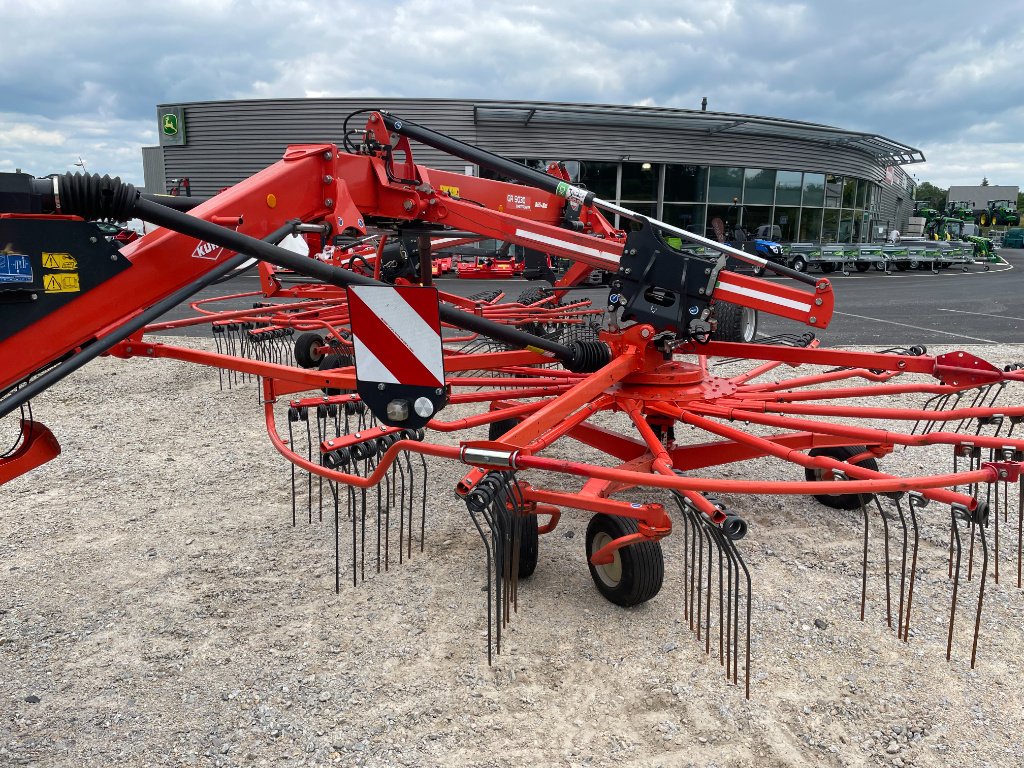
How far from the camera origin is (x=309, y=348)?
7.36 meters

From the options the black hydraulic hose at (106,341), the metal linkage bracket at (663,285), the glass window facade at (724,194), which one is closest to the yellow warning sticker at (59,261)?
the black hydraulic hose at (106,341)

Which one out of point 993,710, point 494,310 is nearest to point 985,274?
point 494,310

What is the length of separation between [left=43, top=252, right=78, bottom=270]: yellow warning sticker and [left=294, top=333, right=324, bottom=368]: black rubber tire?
5134 millimetres

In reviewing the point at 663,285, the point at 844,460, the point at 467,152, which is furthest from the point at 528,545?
the point at 467,152

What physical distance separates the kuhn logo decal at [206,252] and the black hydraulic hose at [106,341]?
37 millimetres

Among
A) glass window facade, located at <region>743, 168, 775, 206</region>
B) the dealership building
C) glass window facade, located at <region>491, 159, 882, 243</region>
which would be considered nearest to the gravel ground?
the dealership building

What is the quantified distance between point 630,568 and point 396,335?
1.39 meters

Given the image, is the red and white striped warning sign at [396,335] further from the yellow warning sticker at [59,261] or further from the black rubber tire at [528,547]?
the black rubber tire at [528,547]

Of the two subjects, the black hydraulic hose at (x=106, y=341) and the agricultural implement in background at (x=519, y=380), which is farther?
the agricultural implement in background at (x=519, y=380)

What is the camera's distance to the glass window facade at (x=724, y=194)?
75.5 feet

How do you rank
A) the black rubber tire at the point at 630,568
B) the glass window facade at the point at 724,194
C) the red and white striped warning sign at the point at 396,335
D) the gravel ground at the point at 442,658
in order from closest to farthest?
the gravel ground at the point at 442,658, the red and white striped warning sign at the point at 396,335, the black rubber tire at the point at 630,568, the glass window facade at the point at 724,194

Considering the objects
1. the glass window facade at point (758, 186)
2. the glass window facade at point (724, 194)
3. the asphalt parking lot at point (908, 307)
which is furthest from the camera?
the glass window facade at point (758, 186)

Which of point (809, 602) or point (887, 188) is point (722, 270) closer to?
point (809, 602)

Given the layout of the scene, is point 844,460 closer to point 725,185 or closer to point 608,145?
point 608,145
